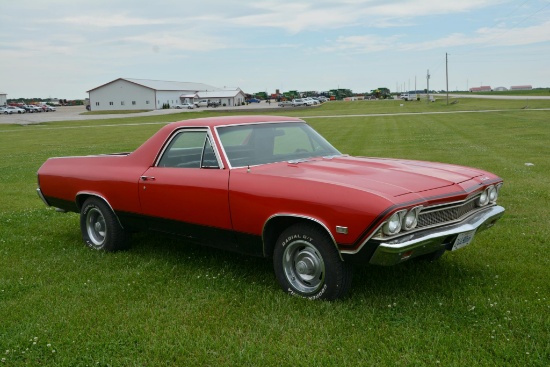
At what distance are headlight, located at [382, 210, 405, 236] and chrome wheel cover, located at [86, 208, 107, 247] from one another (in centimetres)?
370

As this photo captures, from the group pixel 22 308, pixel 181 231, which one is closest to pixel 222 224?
pixel 181 231

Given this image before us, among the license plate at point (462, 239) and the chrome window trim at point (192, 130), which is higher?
the chrome window trim at point (192, 130)

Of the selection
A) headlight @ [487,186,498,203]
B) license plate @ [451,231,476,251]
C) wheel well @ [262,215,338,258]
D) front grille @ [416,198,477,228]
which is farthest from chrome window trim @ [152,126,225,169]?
headlight @ [487,186,498,203]

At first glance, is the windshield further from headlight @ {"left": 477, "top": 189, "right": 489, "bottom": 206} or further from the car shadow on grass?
headlight @ {"left": 477, "top": 189, "right": 489, "bottom": 206}

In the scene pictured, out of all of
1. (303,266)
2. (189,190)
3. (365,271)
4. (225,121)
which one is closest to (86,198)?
(189,190)

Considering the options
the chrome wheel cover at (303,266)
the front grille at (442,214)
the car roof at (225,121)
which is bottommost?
the chrome wheel cover at (303,266)

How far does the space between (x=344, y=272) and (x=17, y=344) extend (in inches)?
99.0

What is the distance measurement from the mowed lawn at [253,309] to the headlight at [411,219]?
700 mm

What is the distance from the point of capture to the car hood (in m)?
4.28

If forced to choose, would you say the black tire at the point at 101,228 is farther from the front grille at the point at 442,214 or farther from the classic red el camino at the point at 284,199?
the front grille at the point at 442,214

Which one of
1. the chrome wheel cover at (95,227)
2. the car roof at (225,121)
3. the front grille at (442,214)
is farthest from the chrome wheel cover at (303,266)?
the chrome wheel cover at (95,227)

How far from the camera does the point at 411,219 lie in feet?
13.6

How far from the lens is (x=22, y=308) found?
15.3ft

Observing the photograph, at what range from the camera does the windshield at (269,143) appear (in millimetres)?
5277
